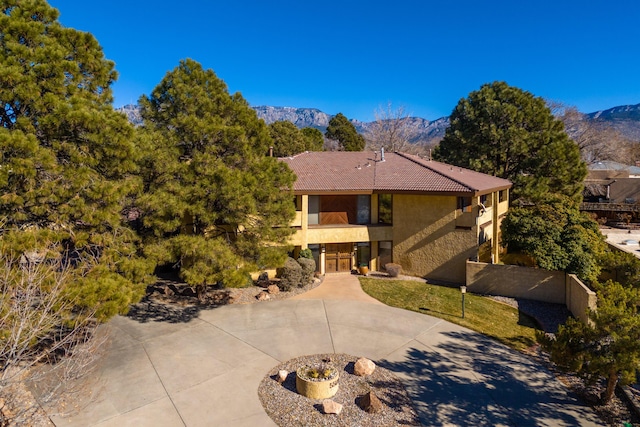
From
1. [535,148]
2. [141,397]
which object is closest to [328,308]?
[141,397]

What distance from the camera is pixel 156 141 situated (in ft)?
45.1

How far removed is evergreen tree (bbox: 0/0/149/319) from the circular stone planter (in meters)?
5.33

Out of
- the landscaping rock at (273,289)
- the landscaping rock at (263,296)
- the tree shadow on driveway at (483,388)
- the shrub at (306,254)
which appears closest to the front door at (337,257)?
the shrub at (306,254)

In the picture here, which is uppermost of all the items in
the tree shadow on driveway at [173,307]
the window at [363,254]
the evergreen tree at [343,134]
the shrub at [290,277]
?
the evergreen tree at [343,134]

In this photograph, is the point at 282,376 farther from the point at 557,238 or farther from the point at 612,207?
the point at 612,207

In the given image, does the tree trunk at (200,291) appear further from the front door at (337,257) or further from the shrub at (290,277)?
the front door at (337,257)

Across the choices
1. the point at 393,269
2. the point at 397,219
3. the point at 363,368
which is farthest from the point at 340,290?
the point at 363,368

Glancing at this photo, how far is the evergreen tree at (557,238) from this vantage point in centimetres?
1769

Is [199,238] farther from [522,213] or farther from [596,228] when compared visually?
[596,228]

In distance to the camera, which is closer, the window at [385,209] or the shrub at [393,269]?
the shrub at [393,269]

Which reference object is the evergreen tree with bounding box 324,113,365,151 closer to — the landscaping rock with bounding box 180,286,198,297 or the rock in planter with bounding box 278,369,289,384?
the landscaping rock with bounding box 180,286,198,297

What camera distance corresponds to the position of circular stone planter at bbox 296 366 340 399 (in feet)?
31.8

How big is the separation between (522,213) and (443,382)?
42.0ft

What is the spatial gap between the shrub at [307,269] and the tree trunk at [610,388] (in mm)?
12830
